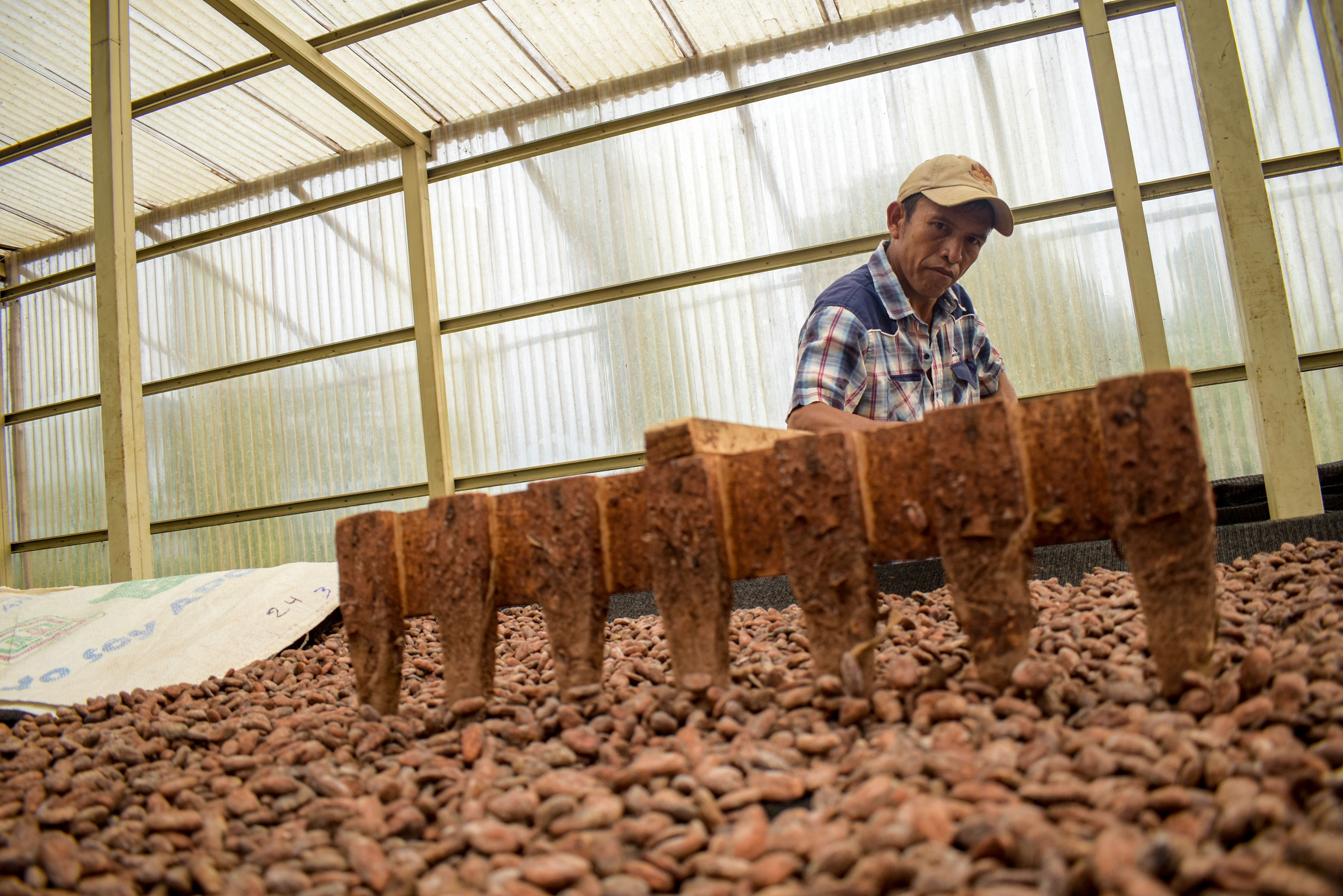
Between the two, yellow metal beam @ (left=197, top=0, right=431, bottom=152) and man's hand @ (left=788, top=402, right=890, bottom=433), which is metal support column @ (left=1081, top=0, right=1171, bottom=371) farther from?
yellow metal beam @ (left=197, top=0, right=431, bottom=152)

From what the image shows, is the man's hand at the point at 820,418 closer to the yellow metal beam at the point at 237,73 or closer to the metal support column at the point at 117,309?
the metal support column at the point at 117,309

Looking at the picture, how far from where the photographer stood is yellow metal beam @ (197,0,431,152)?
17.6ft

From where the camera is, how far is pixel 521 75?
22.1ft

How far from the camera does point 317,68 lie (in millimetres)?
5984

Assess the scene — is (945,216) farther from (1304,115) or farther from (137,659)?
(1304,115)

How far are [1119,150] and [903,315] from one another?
11.5 feet

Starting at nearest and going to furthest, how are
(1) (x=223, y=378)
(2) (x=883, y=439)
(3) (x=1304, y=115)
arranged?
(2) (x=883, y=439) → (3) (x=1304, y=115) → (1) (x=223, y=378)

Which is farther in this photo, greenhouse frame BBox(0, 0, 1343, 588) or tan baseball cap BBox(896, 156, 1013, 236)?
greenhouse frame BBox(0, 0, 1343, 588)

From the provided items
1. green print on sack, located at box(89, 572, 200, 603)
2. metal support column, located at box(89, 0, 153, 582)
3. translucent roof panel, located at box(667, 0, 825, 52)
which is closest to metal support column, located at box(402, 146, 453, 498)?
metal support column, located at box(89, 0, 153, 582)

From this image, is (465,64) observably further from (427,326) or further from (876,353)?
(876,353)

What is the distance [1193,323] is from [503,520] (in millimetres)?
5503

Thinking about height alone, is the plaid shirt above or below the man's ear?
below

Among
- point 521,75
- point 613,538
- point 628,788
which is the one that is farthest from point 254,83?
point 628,788

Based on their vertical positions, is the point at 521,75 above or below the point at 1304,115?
above
